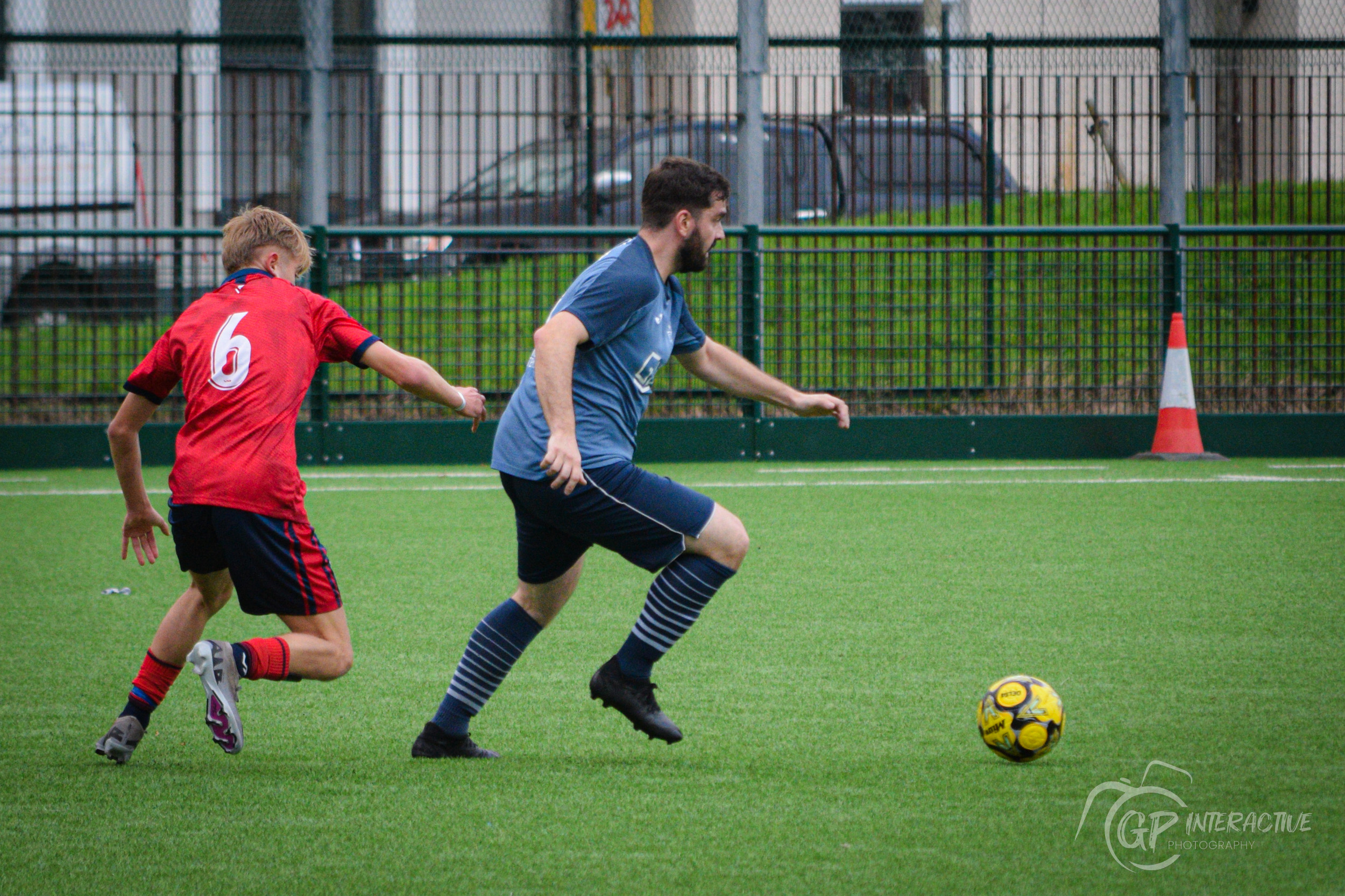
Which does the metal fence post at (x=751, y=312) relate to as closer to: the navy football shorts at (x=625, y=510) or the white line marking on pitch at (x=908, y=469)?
the white line marking on pitch at (x=908, y=469)

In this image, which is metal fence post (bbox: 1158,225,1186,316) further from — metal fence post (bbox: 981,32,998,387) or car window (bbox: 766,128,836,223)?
car window (bbox: 766,128,836,223)

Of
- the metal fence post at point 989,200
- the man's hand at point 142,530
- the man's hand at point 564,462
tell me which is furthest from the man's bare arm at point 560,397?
the metal fence post at point 989,200

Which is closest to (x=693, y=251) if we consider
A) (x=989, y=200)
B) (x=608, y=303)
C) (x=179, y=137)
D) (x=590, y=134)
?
(x=608, y=303)

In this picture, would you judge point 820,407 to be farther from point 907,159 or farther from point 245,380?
point 907,159

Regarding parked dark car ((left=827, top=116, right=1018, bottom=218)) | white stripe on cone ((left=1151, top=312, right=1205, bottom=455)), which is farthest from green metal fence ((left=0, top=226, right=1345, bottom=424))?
parked dark car ((left=827, top=116, right=1018, bottom=218))

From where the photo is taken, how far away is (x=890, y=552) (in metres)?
7.06

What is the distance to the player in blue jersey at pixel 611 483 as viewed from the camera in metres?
3.78

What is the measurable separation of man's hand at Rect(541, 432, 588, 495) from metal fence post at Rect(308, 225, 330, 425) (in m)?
7.70

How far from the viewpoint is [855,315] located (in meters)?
11.7

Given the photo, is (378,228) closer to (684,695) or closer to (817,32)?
(817,32)

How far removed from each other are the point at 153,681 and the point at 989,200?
9975 millimetres

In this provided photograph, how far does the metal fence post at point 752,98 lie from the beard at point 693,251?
7.71m

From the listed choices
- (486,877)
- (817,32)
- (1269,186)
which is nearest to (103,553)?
(486,877)

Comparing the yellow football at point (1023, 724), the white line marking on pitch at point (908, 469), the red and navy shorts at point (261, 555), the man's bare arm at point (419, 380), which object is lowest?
the yellow football at point (1023, 724)
